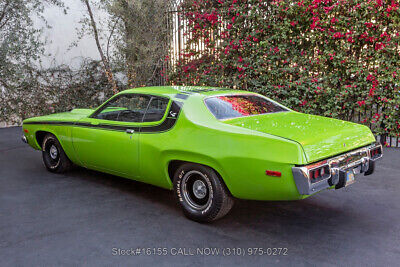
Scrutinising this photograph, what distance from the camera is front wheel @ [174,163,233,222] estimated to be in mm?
3703

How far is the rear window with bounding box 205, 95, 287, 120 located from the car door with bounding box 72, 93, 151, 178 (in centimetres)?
89

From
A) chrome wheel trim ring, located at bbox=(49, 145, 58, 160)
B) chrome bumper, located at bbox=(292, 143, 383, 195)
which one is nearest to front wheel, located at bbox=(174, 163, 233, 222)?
chrome bumper, located at bbox=(292, 143, 383, 195)

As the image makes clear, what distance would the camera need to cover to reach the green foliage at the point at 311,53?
25.3ft

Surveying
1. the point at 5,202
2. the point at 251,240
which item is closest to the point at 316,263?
the point at 251,240

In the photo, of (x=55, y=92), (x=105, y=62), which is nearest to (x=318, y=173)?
(x=105, y=62)

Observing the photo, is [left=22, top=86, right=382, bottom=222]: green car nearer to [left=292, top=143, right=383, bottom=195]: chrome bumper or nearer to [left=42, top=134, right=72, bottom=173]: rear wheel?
[left=292, top=143, right=383, bottom=195]: chrome bumper

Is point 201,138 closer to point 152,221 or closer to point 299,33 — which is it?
point 152,221

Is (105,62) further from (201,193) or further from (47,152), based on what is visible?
(201,193)

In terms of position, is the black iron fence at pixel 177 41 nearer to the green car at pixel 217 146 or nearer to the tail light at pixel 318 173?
the green car at pixel 217 146

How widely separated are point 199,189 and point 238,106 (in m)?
1.09

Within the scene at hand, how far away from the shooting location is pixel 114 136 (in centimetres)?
464

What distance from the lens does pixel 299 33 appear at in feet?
28.0

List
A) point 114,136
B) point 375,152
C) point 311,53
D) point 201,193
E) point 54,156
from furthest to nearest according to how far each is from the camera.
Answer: point 311,53 → point 54,156 → point 114,136 → point 375,152 → point 201,193

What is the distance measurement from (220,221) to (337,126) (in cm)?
162
